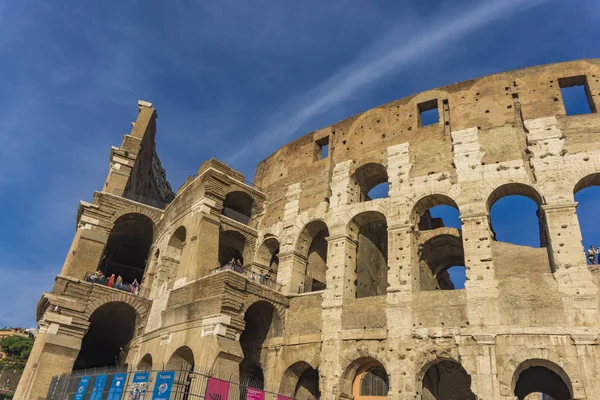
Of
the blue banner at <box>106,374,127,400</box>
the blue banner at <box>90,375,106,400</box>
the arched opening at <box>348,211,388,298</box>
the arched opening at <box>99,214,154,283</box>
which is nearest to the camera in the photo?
the blue banner at <box>106,374,127,400</box>

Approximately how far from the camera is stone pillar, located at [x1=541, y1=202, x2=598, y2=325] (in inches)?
430

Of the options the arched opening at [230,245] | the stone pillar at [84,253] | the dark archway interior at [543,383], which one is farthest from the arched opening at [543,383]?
the stone pillar at [84,253]

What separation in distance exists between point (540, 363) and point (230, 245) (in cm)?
1234

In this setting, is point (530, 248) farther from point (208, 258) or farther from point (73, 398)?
point (73, 398)

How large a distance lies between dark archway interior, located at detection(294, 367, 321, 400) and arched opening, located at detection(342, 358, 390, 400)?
1664mm

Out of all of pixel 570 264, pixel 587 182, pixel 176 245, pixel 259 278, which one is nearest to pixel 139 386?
pixel 259 278

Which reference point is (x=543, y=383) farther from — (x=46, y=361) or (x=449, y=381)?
(x=46, y=361)

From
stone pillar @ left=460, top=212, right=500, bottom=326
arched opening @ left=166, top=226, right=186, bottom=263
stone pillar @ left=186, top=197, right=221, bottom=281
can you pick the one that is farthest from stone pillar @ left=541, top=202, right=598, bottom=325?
arched opening @ left=166, top=226, right=186, bottom=263

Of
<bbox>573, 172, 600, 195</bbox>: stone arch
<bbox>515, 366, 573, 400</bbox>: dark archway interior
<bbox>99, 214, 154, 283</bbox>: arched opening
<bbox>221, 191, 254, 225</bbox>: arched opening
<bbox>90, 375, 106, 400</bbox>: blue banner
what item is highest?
<bbox>221, 191, 254, 225</bbox>: arched opening

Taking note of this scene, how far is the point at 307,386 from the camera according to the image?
1530 centimetres

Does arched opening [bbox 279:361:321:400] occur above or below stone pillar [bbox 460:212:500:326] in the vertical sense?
below

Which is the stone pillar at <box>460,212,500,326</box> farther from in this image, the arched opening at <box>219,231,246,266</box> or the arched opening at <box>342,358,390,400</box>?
the arched opening at <box>219,231,246,266</box>

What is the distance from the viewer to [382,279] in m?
17.8

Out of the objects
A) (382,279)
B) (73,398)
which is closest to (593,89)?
(382,279)
